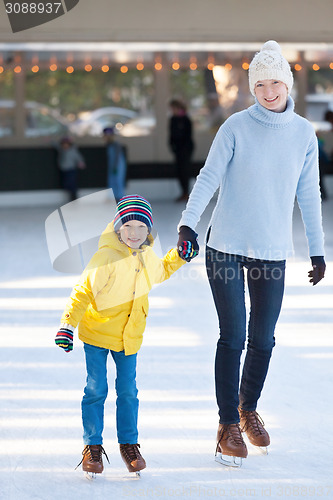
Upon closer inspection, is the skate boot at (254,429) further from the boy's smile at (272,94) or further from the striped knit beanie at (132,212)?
the boy's smile at (272,94)

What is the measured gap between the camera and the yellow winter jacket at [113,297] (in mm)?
2883

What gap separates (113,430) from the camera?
3434 millimetres

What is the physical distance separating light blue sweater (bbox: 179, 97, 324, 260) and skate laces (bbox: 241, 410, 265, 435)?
0.68m

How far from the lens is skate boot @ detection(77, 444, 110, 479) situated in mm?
2935

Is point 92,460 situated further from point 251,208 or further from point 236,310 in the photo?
point 251,208

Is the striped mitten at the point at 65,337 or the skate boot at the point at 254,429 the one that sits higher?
the striped mitten at the point at 65,337

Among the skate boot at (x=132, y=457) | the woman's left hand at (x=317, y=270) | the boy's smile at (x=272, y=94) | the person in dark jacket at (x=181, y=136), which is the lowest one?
the person in dark jacket at (x=181, y=136)

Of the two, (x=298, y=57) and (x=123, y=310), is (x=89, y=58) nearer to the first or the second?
(x=298, y=57)

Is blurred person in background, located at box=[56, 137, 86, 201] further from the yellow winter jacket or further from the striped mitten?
the striped mitten

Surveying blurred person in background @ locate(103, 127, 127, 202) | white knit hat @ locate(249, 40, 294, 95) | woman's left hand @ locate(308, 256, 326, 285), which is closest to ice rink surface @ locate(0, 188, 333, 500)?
woman's left hand @ locate(308, 256, 326, 285)

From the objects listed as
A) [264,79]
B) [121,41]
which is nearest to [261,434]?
[264,79]

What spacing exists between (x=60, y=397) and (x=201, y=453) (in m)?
0.95

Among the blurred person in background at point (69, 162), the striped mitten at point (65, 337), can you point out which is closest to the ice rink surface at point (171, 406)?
the striped mitten at point (65, 337)

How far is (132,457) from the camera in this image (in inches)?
117
